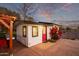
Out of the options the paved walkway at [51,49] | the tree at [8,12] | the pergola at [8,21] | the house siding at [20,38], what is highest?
the tree at [8,12]

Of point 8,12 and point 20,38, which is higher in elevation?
point 8,12

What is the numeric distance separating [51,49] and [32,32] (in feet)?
1.21

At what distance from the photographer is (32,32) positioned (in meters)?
Answer: 2.52

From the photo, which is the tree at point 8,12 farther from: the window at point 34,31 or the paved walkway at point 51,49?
the paved walkway at point 51,49

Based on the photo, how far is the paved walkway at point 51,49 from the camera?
253 centimetres

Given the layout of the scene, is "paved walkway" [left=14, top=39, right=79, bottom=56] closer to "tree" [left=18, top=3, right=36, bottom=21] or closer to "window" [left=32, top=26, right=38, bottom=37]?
"window" [left=32, top=26, right=38, bottom=37]

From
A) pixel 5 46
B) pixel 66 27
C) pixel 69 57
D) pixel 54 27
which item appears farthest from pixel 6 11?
pixel 69 57

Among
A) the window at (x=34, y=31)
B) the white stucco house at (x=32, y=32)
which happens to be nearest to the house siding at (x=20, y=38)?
the white stucco house at (x=32, y=32)

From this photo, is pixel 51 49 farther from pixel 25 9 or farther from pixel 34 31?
pixel 25 9

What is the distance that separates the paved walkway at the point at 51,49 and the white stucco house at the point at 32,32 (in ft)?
0.24

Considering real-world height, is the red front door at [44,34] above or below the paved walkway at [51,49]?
above

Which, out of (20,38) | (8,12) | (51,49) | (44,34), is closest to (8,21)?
(8,12)

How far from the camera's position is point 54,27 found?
8.36ft

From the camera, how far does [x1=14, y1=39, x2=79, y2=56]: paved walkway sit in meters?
2.53
